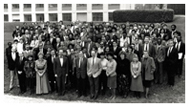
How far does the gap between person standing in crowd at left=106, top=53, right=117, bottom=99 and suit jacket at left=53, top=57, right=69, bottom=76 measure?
6.09 ft

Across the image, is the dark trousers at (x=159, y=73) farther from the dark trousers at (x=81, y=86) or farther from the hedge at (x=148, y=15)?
the hedge at (x=148, y=15)

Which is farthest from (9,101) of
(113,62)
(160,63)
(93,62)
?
(160,63)

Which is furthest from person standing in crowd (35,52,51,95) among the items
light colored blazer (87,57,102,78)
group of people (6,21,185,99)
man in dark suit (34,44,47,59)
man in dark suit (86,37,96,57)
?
man in dark suit (86,37,96,57)

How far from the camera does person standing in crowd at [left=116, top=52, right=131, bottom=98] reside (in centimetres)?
959

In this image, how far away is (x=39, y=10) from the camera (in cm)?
4219

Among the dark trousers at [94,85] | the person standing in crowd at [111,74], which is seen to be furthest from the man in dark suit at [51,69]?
the person standing in crowd at [111,74]

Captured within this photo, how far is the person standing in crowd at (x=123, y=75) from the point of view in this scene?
31.5 ft

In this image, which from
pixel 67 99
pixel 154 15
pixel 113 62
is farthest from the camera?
pixel 154 15

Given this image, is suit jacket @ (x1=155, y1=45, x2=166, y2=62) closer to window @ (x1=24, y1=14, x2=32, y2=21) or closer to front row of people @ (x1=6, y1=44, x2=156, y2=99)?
front row of people @ (x1=6, y1=44, x2=156, y2=99)

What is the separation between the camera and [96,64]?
9656 millimetres

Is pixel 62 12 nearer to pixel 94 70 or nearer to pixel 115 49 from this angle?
pixel 115 49

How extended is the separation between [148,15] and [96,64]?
16.7 m

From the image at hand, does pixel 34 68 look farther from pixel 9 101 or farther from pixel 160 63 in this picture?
pixel 160 63

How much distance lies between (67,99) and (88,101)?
3.23 feet
